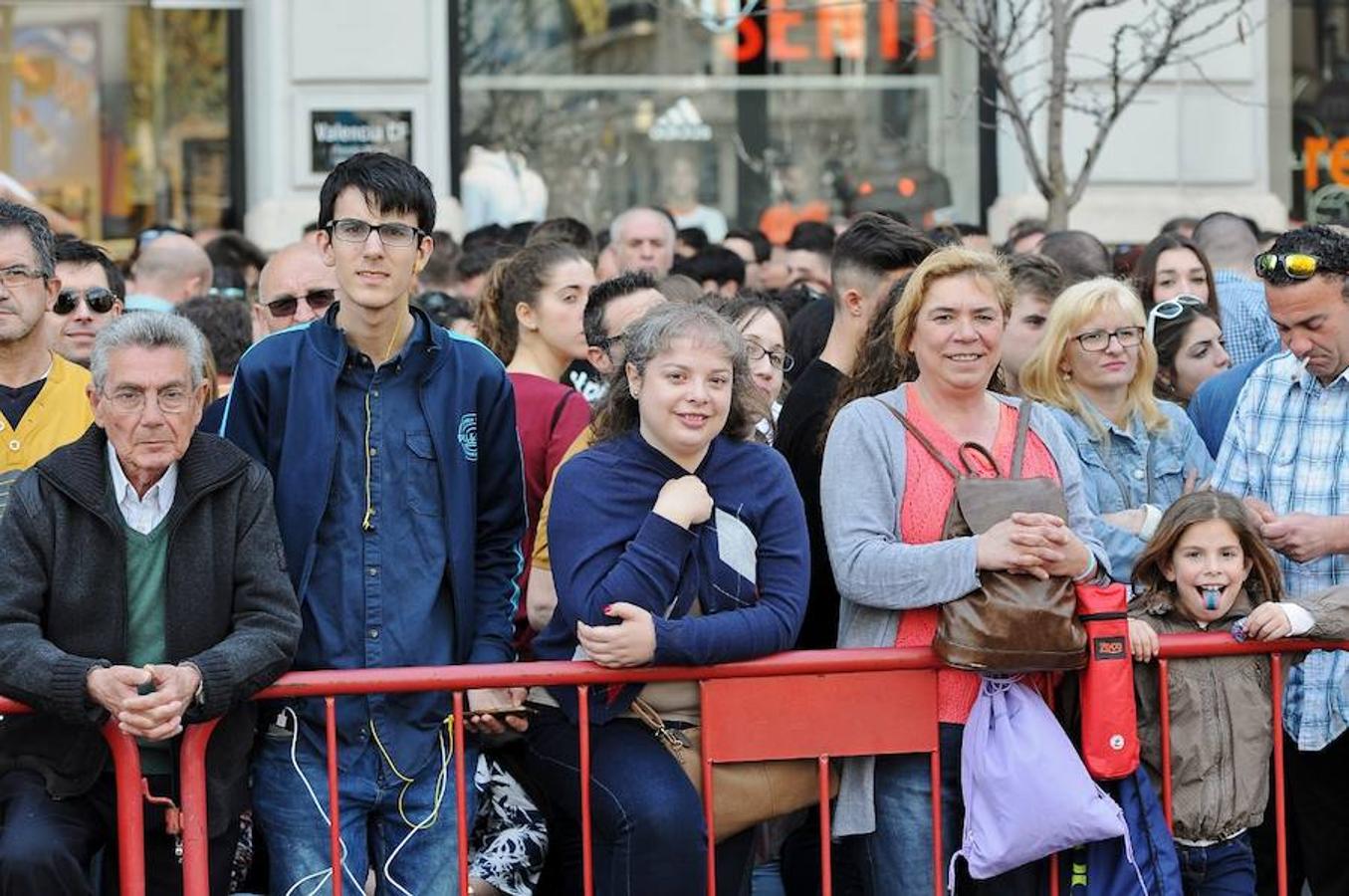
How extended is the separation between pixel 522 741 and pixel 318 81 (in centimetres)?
822

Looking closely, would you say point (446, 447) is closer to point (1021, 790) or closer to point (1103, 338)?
point (1021, 790)

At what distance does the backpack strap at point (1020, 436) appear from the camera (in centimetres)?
528

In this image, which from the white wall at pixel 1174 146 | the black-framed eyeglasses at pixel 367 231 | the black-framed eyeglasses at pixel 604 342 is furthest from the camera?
the white wall at pixel 1174 146

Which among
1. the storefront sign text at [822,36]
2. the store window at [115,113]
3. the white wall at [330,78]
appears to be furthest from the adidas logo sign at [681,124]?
the store window at [115,113]

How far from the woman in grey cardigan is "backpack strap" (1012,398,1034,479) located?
24 millimetres

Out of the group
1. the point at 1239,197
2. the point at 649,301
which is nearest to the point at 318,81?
the point at 1239,197

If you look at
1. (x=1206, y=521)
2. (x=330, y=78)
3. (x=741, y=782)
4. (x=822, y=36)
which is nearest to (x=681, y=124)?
(x=822, y=36)

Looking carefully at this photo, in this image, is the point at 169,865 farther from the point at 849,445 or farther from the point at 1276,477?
the point at 1276,477

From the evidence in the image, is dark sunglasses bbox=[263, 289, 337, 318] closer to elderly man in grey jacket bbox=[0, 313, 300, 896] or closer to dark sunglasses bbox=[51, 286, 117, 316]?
dark sunglasses bbox=[51, 286, 117, 316]

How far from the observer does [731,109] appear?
14.9m

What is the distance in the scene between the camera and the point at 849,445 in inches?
208

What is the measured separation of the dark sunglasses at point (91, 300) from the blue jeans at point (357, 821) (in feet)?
8.00

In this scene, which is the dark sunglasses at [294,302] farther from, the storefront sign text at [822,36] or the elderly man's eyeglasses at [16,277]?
the storefront sign text at [822,36]

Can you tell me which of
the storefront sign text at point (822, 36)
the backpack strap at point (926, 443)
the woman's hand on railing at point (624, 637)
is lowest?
the woman's hand on railing at point (624, 637)
